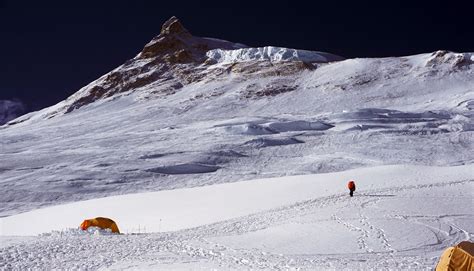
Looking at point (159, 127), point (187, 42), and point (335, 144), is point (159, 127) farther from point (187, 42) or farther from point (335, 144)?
point (187, 42)

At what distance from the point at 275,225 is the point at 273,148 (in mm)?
40775

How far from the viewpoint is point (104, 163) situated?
2256 inches

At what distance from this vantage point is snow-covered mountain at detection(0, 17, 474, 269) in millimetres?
25859

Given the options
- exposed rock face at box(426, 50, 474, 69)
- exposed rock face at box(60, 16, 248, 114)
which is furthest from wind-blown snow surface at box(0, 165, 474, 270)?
exposed rock face at box(60, 16, 248, 114)

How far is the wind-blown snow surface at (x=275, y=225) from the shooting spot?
1761cm

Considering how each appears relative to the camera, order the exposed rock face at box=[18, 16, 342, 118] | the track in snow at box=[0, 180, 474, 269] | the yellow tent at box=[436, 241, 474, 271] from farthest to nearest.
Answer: the exposed rock face at box=[18, 16, 342, 118] < the track in snow at box=[0, 180, 474, 269] < the yellow tent at box=[436, 241, 474, 271]

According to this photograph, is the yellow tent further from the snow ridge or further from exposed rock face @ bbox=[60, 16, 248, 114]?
the snow ridge

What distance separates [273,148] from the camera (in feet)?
216

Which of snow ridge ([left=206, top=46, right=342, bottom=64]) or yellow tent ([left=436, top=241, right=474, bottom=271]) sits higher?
snow ridge ([left=206, top=46, right=342, bottom=64])

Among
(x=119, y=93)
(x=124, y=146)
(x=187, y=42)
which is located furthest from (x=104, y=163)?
(x=187, y=42)

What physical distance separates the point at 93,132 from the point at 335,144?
161 feet

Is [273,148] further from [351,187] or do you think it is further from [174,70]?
[174,70]

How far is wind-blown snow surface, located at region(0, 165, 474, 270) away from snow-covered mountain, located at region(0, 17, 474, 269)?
197 millimetres

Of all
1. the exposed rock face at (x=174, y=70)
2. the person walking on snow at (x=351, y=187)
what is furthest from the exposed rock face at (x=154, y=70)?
the person walking on snow at (x=351, y=187)
